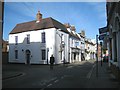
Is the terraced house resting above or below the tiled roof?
below

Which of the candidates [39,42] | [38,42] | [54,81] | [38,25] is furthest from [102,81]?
[38,25]

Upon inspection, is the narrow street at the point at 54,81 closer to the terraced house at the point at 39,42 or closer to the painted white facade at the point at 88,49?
the terraced house at the point at 39,42

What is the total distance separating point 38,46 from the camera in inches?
1362

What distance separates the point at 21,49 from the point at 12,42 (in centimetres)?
360

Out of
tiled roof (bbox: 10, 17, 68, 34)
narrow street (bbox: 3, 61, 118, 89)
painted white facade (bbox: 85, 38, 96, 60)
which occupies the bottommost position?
narrow street (bbox: 3, 61, 118, 89)

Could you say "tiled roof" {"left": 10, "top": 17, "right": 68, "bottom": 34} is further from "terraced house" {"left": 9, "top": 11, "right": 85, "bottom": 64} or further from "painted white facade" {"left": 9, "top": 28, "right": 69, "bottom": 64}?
"painted white facade" {"left": 9, "top": 28, "right": 69, "bottom": 64}

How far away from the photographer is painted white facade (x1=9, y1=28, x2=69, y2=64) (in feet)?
108

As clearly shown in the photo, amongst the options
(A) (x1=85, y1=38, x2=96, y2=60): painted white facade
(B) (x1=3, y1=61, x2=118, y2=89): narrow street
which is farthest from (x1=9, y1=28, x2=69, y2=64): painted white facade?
(A) (x1=85, y1=38, x2=96, y2=60): painted white facade

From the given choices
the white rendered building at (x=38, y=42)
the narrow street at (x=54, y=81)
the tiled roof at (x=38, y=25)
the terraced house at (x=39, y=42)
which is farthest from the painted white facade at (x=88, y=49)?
the narrow street at (x=54, y=81)

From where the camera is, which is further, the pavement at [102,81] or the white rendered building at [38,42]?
the white rendered building at [38,42]

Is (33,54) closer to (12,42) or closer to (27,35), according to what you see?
(27,35)

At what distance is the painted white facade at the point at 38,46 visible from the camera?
108 ft

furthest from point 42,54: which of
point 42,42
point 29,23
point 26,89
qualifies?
point 26,89

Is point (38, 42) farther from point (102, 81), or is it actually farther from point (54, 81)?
point (102, 81)
